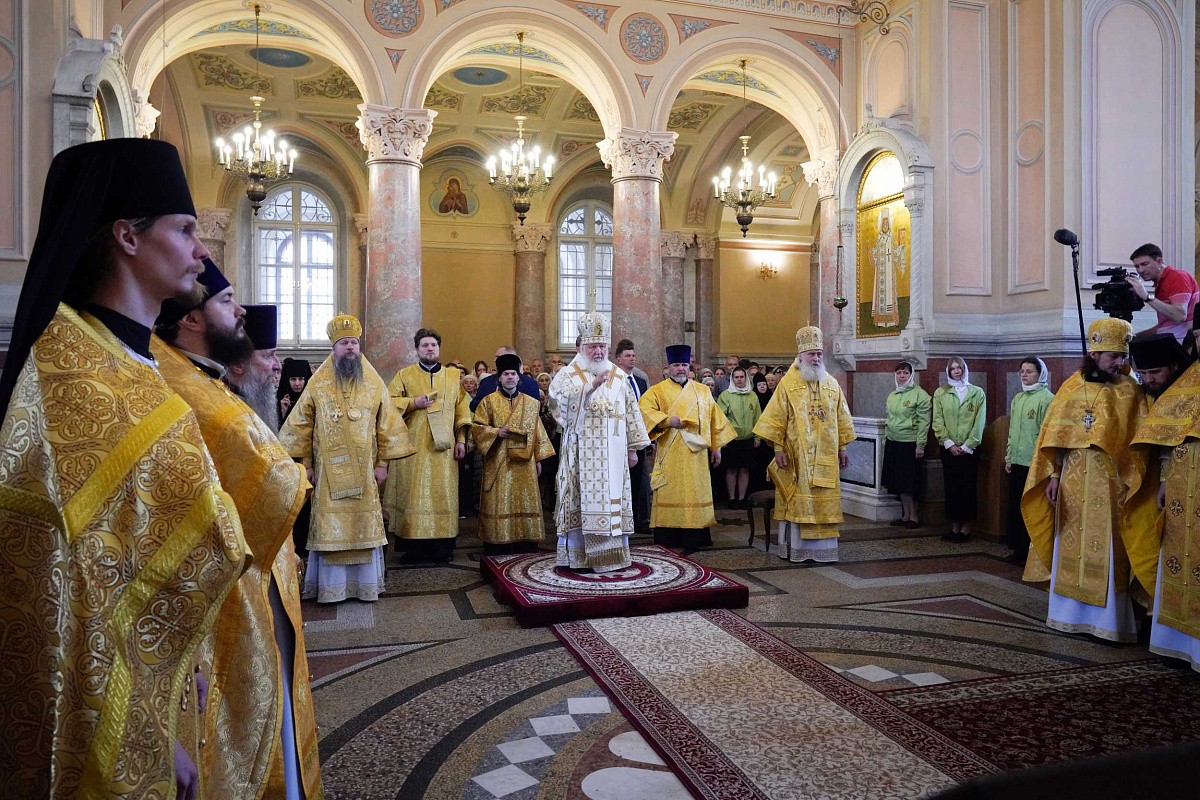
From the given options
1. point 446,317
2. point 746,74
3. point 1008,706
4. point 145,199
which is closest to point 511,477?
point 1008,706

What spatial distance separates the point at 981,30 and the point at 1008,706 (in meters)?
8.68

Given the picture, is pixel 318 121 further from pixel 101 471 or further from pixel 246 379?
pixel 101 471

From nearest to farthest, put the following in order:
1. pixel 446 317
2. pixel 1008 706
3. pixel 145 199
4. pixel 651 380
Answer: pixel 145 199 < pixel 1008 706 < pixel 651 380 < pixel 446 317

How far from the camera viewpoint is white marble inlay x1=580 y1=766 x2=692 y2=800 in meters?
3.14

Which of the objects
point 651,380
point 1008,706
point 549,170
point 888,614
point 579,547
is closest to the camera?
point 1008,706

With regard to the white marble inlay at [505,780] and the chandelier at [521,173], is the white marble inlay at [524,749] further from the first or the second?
the chandelier at [521,173]

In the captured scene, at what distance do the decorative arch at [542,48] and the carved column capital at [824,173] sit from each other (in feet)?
9.30

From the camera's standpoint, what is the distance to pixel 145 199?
1603 millimetres

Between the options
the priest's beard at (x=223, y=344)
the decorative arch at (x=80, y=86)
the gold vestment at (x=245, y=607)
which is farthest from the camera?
the decorative arch at (x=80, y=86)

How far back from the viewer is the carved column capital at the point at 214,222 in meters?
15.5

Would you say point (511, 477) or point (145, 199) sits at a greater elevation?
point (145, 199)

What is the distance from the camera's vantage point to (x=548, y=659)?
476cm

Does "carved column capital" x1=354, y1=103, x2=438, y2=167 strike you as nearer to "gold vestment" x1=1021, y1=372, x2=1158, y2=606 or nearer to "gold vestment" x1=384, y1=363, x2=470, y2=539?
"gold vestment" x1=384, y1=363, x2=470, y2=539

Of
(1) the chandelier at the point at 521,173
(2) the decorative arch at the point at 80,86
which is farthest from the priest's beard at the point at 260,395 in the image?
(1) the chandelier at the point at 521,173
